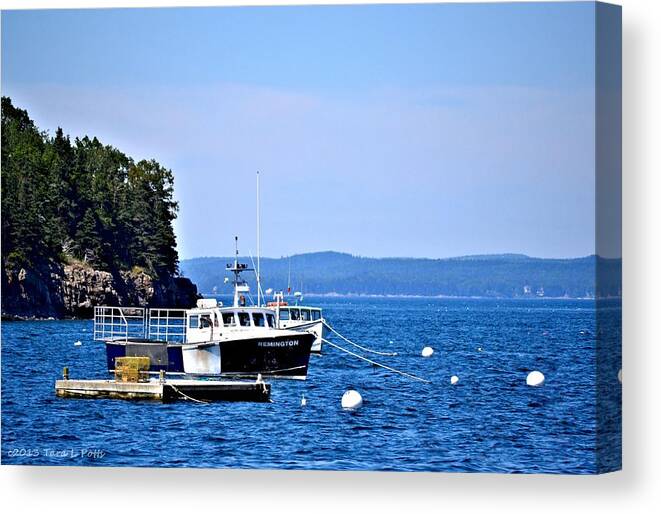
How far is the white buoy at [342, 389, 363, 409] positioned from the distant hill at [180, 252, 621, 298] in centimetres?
255

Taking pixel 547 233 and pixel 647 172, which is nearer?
pixel 647 172

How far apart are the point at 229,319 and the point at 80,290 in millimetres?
7233

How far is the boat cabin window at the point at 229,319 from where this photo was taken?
33000 millimetres

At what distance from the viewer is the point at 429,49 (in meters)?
23.8

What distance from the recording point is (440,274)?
29312 millimetres

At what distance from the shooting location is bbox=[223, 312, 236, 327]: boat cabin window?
33000 mm

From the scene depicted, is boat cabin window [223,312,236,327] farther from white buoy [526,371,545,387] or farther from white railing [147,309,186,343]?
white buoy [526,371,545,387]

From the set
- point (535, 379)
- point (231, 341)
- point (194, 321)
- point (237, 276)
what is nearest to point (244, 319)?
point (194, 321)

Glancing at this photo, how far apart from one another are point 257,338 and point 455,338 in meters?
Answer: 17.7

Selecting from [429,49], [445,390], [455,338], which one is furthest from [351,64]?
[455,338]

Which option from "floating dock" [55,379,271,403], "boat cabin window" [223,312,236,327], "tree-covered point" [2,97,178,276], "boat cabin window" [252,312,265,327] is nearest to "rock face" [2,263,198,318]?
"tree-covered point" [2,97,178,276]

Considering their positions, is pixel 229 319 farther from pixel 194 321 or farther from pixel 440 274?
pixel 440 274

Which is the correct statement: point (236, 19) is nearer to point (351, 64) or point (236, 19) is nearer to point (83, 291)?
point (351, 64)

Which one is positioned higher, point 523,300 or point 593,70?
point 593,70
